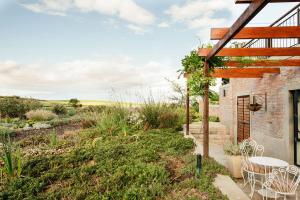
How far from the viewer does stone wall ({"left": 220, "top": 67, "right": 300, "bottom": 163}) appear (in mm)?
6922

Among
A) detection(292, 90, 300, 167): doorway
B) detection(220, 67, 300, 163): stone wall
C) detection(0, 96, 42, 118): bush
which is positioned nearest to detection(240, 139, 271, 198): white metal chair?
detection(292, 90, 300, 167): doorway

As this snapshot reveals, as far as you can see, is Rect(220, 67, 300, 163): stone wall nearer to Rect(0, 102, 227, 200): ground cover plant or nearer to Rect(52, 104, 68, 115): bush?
Rect(0, 102, 227, 200): ground cover plant

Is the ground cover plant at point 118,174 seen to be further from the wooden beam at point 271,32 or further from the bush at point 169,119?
the wooden beam at point 271,32

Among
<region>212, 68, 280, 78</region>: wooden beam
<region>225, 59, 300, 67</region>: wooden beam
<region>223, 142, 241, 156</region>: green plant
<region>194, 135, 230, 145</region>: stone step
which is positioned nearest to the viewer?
<region>223, 142, 241, 156</region>: green plant

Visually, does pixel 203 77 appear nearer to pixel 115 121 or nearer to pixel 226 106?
pixel 115 121

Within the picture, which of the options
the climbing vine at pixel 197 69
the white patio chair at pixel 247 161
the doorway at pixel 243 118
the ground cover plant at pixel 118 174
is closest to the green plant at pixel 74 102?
the doorway at pixel 243 118

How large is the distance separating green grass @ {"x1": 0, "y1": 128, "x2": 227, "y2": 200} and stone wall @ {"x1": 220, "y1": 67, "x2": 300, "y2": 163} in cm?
239

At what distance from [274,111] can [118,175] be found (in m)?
5.08

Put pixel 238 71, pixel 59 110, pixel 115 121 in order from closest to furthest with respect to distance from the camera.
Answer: pixel 238 71 < pixel 115 121 < pixel 59 110

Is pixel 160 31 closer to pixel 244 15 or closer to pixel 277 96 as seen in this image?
pixel 277 96

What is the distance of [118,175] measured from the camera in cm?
484

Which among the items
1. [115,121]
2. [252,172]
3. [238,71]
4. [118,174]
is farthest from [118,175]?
[115,121]

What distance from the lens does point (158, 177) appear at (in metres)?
4.70

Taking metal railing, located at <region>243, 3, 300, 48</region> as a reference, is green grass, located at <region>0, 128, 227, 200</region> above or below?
below
